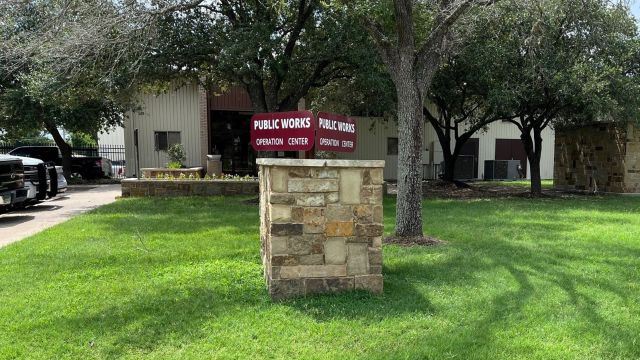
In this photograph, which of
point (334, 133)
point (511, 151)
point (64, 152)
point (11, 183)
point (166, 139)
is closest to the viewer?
point (334, 133)

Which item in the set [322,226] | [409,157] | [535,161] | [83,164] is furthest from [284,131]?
[83,164]

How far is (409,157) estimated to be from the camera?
272 inches

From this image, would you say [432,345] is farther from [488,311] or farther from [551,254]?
[551,254]

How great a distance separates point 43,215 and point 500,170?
21.4 meters

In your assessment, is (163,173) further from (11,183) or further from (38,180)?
(11,183)

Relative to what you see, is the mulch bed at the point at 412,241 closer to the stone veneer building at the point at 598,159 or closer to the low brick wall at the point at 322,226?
the low brick wall at the point at 322,226

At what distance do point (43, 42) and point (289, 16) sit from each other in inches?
218

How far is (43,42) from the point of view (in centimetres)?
889

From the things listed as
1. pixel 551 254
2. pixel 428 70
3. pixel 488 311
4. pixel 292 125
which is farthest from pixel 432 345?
pixel 428 70

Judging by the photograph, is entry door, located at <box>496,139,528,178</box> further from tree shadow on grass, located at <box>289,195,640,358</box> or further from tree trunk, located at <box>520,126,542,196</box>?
tree shadow on grass, located at <box>289,195,640,358</box>

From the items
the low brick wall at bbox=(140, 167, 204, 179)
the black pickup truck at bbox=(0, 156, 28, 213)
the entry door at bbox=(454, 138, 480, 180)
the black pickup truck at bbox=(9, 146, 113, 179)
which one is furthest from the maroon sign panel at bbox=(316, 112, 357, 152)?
the entry door at bbox=(454, 138, 480, 180)

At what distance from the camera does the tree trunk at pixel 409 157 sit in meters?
6.92

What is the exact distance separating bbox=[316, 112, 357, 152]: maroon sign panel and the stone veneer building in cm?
1366

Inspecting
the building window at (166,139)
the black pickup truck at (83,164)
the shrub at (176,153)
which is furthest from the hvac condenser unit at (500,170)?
the black pickup truck at (83,164)
